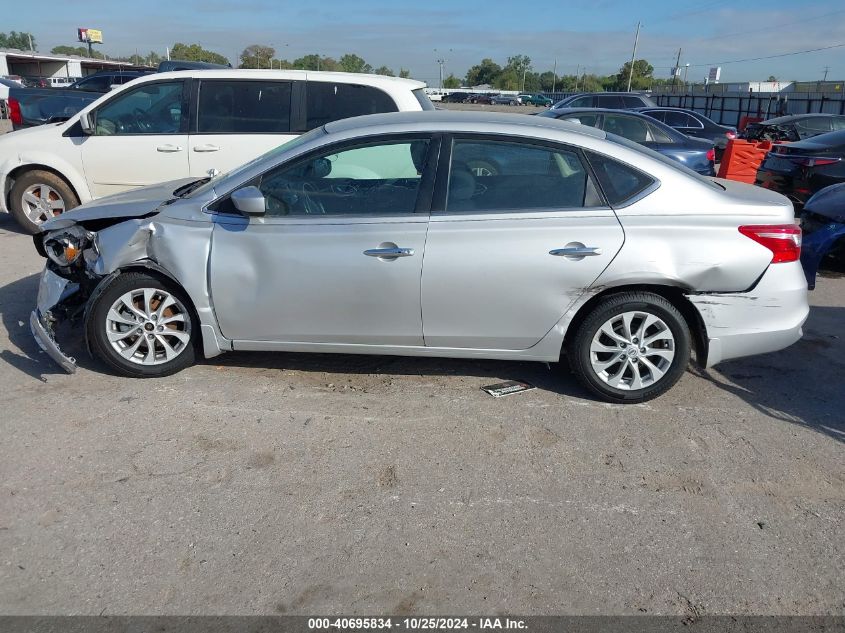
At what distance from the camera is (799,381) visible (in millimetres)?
4719

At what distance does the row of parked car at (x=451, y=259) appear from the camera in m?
4.00

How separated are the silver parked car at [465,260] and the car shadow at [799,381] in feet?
1.41

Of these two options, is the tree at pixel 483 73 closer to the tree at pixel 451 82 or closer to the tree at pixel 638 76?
the tree at pixel 451 82

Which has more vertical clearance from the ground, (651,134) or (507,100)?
(507,100)

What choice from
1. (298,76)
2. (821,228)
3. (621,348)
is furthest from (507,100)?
(621,348)

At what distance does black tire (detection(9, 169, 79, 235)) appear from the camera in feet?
25.4

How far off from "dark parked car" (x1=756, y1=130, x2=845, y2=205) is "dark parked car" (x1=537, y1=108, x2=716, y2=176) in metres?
1.19

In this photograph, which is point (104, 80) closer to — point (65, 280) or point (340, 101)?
point (340, 101)

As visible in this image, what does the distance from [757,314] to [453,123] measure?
219cm

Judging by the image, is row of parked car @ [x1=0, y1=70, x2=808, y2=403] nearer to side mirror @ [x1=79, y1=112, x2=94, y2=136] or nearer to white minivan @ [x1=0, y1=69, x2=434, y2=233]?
white minivan @ [x1=0, y1=69, x2=434, y2=233]

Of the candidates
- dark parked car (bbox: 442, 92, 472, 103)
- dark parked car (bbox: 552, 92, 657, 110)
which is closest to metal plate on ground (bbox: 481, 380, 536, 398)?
dark parked car (bbox: 552, 92, 657, 110)

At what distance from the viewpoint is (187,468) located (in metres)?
3.49

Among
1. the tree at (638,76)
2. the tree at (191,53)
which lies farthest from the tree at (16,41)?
the tree at (638,76)

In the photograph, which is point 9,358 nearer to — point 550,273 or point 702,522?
point 550,273
